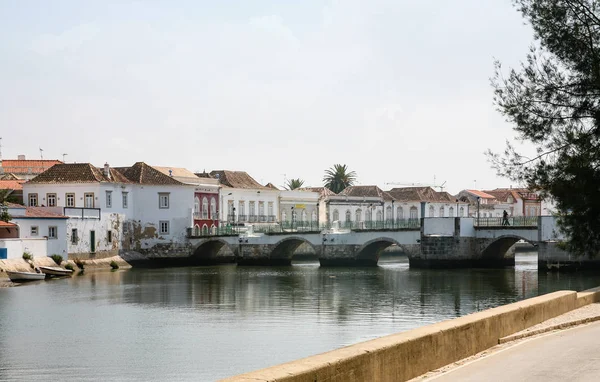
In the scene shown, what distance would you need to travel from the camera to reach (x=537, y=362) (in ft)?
35.1

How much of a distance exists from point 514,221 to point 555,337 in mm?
43981

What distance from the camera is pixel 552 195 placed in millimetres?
21297

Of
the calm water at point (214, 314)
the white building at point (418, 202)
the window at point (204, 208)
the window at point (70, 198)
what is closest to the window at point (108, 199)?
the window at point (70, 198)

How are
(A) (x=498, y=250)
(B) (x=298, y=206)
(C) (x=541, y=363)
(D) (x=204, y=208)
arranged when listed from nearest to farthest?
(C) (x=541, y=363) → (A) (x=498, y=250) → (D) (x=204, y=208) → (B) (x=298, y=206)

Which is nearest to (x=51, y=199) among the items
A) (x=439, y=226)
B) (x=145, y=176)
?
(x=145, y=176)

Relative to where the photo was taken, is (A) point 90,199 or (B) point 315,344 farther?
(A) point 90,199

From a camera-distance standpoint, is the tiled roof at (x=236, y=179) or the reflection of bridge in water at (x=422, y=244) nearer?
the reflection of bridge in water at (x=422, y=244)

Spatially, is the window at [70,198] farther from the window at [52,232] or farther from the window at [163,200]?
the window at [163,200]

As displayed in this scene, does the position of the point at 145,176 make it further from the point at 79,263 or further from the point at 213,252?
the point at 79,263

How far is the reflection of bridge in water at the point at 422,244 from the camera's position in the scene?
5344 centimetres

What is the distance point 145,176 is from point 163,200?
7.46 feet

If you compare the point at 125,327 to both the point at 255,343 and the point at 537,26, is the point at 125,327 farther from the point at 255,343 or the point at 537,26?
the point at 537,26

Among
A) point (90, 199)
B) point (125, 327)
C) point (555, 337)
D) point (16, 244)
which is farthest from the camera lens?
point (90, 199)

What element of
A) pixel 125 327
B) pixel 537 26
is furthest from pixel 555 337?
pixel 125 327
